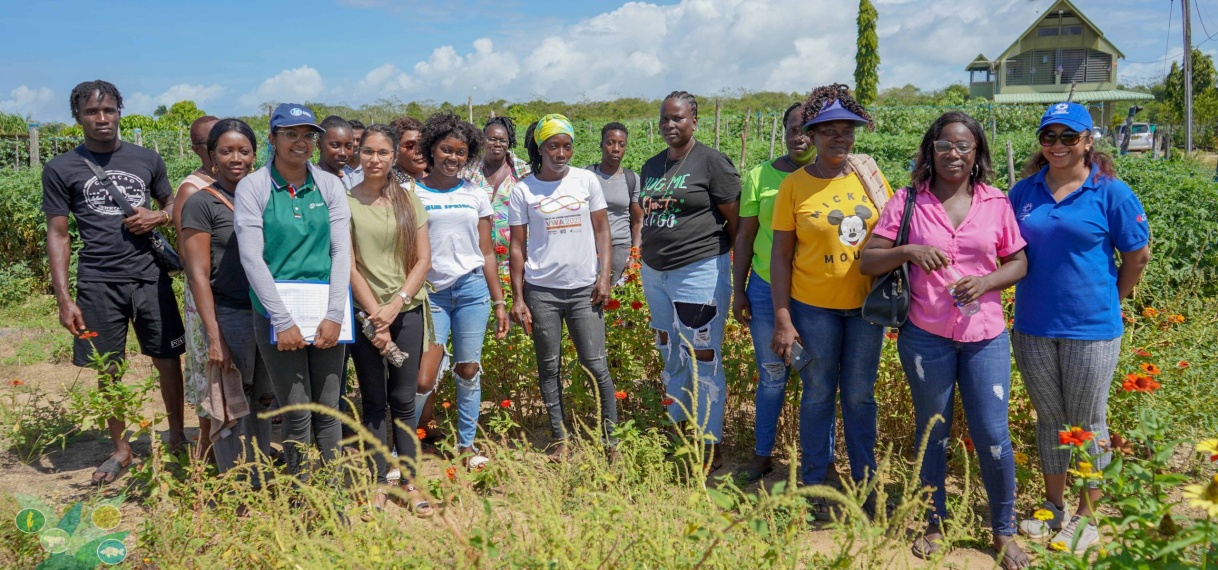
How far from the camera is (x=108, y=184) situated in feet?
12.9

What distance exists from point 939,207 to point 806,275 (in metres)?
0.56

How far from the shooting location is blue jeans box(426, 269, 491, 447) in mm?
3869

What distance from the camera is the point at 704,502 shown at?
2.26 meters

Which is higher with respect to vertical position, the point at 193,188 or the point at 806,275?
the point at 193,188

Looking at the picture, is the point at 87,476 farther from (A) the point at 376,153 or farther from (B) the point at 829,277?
(B) the point at 829,277

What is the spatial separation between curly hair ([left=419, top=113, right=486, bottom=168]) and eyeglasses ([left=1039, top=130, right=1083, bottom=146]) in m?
2.44

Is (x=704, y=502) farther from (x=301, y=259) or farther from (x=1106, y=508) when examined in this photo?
(x=1106, y=508)

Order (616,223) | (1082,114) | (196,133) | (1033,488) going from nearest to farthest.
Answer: (1082,114) < (1033,488) < (196,133) < (616,223)

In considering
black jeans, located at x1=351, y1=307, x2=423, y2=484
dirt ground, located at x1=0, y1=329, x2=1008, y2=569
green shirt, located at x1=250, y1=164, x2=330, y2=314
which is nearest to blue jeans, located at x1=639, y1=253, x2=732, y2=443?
dirt ground, located at x1=0, y1=329, x2=1008, y2=569

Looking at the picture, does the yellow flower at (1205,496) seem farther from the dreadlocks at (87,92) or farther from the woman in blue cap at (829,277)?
the dreadlocks at (87,92)

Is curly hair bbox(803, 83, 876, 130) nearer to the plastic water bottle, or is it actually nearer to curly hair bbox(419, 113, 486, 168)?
the plastic water bottle

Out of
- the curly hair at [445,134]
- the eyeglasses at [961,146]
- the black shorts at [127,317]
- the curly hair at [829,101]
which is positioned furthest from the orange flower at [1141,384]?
the black shorts at [127,317]

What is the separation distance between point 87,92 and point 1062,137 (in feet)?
13.9

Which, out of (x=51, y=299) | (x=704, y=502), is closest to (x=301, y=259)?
(x=704, y=502)
